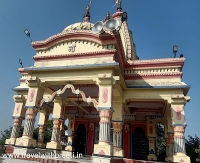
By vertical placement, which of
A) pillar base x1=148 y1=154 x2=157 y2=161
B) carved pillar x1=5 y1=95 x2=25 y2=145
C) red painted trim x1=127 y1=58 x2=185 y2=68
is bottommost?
pillar base x1=148 y1=154 x2=157 y2=161

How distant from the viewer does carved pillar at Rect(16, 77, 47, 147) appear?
833cm

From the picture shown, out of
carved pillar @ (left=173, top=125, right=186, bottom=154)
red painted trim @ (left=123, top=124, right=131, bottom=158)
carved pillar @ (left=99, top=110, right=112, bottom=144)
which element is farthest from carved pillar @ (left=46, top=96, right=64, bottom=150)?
carved pillar @ (left=173, top=125, right=186, bottom=154)

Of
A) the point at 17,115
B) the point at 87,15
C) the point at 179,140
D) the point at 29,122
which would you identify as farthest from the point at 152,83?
the point at 87,15

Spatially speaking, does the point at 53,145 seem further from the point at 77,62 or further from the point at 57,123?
the point at 77,62

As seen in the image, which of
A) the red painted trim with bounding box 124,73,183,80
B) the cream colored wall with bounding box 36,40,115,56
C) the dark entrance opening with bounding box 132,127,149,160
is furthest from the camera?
the dark entrance opening with bounding box 132,127,149,160

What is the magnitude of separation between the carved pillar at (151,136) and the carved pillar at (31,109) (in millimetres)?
7793

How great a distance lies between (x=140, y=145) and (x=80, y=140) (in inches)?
182

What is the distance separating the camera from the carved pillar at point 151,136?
486 inches

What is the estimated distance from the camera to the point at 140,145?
13.1m

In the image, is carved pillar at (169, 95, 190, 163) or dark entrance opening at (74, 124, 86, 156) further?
dark entrance opening at (74, 124, 86, 156)

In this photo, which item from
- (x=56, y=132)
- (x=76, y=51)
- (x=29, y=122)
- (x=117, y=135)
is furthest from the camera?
(x=56, y=132)

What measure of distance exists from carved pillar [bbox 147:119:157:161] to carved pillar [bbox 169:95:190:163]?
4.13m

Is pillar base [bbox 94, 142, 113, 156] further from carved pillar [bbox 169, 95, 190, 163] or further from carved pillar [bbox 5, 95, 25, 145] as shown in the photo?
carved pillar [bbox 5, 95, 25, 145]

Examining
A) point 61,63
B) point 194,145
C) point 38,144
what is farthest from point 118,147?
point 194,145
